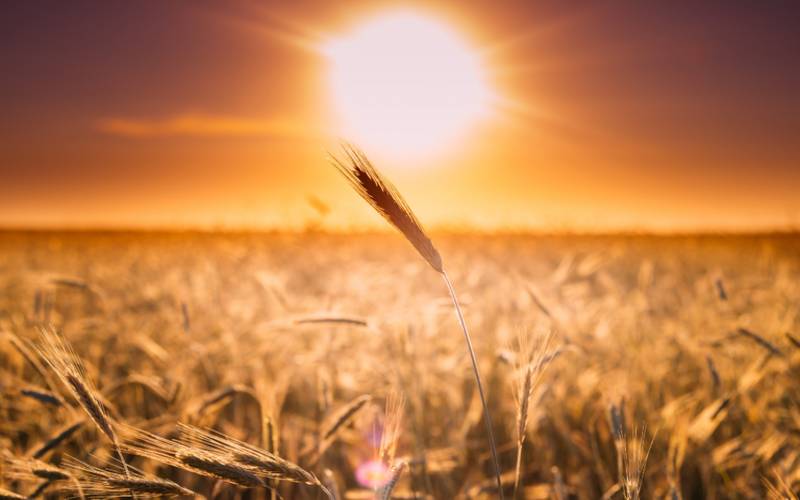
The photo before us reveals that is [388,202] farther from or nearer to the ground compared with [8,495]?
farther from the ground

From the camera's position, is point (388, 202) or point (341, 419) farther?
point (341, 419)

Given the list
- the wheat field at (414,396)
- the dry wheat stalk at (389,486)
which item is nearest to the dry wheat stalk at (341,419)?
the wheat field at (414,396)

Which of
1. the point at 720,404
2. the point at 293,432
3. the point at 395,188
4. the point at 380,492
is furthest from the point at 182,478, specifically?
the point at 720,404

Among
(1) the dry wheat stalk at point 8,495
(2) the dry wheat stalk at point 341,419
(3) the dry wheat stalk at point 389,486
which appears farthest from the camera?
(2) the dry wheat stalk at point 341,419

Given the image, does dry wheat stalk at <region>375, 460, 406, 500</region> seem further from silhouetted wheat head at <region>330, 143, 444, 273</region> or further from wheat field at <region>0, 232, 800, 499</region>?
silhouetted wheat head at <region>330, 143, 444, 273</region>

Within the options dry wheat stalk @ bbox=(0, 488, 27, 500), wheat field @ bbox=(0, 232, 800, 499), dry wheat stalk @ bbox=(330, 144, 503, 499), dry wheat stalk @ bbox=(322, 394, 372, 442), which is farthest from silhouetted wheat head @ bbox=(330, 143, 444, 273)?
dry wheat stalk @ bbox=(0, 488, 27, 500)

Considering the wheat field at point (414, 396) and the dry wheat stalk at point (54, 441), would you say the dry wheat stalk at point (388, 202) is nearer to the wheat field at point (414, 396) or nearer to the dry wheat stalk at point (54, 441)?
the wheat field at point (414, 396)

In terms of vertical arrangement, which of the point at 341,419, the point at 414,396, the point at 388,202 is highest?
the point at 388,202

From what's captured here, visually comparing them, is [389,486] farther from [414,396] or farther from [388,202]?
[414,396]

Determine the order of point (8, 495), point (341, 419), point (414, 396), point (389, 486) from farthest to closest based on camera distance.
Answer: point (414, 396), point (341, 419), point (8, 495), point (389, 486)

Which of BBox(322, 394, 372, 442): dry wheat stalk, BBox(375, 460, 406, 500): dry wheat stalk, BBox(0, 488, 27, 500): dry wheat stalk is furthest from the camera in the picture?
BBox(322, 394, 372, 442): dry wheat stalk

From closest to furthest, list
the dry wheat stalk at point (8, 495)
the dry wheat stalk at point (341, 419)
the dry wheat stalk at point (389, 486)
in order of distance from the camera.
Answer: the dry wheat stalk at point (389, 486) < the dry wheat stalk at point (8, 495) < the dry wheat stalk at point (341, 419)

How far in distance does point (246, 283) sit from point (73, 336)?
5.96ft

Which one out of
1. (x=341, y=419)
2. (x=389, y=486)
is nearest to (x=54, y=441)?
(x=341, y=419)
